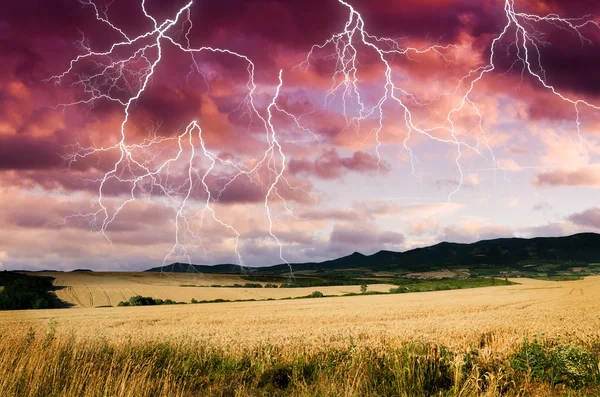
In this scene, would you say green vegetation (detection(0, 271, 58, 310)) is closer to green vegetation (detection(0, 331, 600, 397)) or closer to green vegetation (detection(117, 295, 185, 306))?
green vegetation (detection(117, 295, 185, 306))

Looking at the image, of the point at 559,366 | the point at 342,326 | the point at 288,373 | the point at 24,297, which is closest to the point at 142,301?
the point at 24,297

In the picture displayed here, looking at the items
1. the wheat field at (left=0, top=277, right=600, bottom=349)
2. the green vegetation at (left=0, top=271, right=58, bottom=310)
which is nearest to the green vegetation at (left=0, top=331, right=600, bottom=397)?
the wheat field at (left=0, top=277, right=600, bottom=349)

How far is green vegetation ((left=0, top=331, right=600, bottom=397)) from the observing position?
6926mm

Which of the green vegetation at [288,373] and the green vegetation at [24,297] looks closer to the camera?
the green vegetation at [288,373]

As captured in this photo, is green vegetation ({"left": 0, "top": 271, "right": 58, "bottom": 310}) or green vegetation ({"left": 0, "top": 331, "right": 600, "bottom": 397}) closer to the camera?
green vegetation ({"left": 0, "top": 331, "right": 600, "bottom": 397})

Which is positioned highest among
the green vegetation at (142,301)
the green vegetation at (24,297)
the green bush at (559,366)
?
the green bush at (559,366)

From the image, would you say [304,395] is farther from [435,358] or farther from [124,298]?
[124,298]

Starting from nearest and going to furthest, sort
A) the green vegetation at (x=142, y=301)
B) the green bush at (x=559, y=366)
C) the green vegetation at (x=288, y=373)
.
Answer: the green vegetation at (x=288, y=373) < the green bush at (x=559, y=366) < the green vegetation at (x=142, y=301)

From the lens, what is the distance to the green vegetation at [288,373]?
693 cm

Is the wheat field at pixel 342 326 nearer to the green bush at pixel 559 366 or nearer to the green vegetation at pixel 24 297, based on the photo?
the green bush at pixel 559 366

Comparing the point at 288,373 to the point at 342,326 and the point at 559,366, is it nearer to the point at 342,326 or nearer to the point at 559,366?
the point at 559,366

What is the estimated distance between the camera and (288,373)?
962 centimetres

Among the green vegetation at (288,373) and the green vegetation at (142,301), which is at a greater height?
the green vegetation at (288,373)

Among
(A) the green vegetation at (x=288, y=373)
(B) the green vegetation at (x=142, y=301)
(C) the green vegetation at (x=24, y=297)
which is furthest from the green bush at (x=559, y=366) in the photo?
(C) the green vegetation at (x=24, y=297)
